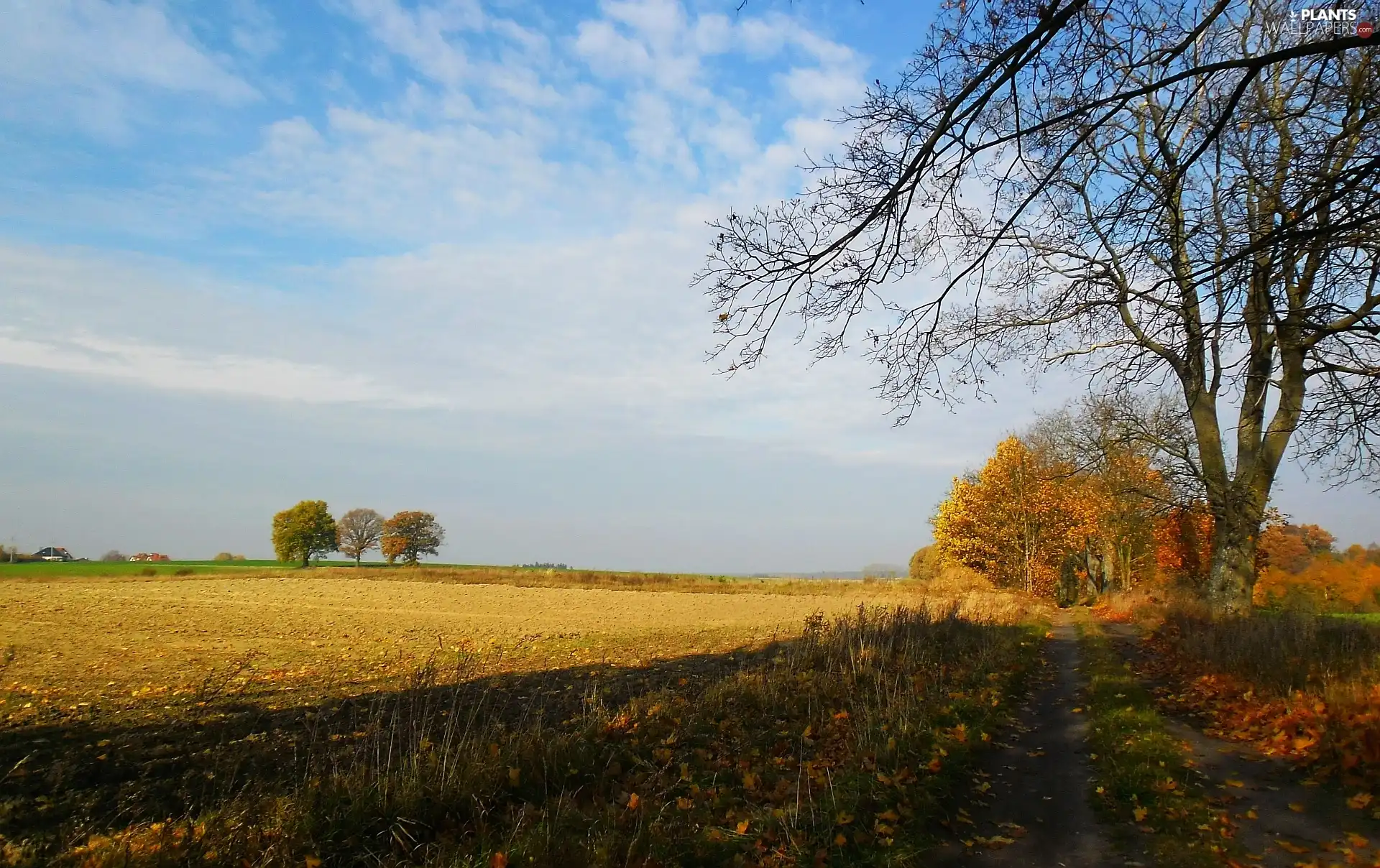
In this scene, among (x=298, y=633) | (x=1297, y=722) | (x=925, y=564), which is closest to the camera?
(x=1297, y=722)

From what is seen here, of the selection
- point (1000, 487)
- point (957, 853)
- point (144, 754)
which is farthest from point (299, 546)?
point (957, 853)

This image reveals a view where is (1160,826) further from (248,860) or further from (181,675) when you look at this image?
(181,675)

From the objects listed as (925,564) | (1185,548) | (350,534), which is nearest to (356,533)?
(350,534)

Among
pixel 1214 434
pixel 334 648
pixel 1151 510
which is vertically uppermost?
pixel 1214 434

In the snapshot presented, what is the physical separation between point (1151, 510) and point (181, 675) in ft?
73.4

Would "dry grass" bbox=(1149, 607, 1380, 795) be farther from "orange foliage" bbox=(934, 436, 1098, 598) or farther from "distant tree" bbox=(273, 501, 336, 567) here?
"distant tree" bbox=(273, 501, 336, 567)

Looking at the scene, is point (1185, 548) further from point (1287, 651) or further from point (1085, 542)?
point (1287, 651)

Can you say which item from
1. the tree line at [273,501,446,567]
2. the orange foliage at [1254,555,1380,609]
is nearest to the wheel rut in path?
the orange foliage at [1254,555,1380,609]

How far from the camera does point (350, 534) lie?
364 ft

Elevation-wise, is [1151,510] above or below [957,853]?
above

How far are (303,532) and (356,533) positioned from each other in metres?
9.02

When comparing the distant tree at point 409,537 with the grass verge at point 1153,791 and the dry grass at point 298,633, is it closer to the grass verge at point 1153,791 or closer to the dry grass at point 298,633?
the dry grass at point 298,633

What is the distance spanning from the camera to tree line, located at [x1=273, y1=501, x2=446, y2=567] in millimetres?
103625

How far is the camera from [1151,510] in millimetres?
18328
